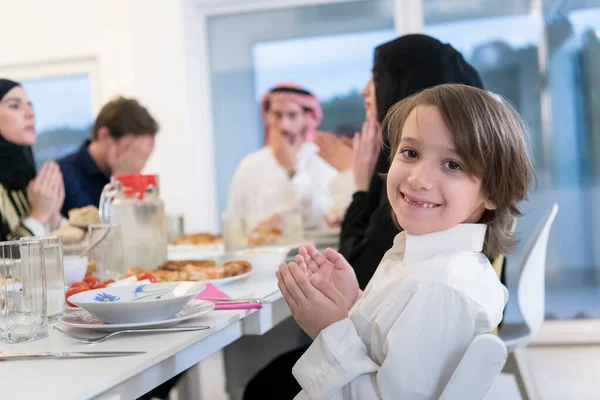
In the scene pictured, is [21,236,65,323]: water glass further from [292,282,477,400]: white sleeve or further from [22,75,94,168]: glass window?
[22,75,94,168]: glass window

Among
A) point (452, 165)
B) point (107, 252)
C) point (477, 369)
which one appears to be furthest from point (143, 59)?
point (477, 369)

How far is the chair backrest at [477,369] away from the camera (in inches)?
34.3

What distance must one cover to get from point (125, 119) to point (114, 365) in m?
2.35

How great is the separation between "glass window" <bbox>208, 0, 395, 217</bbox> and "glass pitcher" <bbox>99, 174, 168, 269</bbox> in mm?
2387

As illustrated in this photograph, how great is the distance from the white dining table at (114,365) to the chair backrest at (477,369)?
0.36m

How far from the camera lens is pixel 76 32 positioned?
4.23m

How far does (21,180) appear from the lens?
7.39ft

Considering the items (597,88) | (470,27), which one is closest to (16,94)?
(470,27)

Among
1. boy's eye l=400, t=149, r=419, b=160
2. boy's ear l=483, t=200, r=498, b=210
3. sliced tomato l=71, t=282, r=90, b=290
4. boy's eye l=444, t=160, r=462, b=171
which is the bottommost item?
sliced tomato l=71, t=282, r=90, b=290

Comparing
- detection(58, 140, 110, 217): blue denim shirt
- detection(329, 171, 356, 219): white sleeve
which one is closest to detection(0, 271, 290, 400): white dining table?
detection(58, 140, 110, 217): blue denim shirt

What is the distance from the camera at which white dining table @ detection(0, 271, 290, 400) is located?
2.57 ft

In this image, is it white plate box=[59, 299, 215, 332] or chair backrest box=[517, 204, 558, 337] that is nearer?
white plate box=[59, 299, 215, 332]

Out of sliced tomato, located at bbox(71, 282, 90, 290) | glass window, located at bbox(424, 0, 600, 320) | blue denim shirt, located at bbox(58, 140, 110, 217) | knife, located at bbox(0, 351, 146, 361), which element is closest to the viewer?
knife, located at bbox(0, 351, 146, 361)

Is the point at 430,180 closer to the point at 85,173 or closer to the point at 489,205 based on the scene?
the point at 489,205
